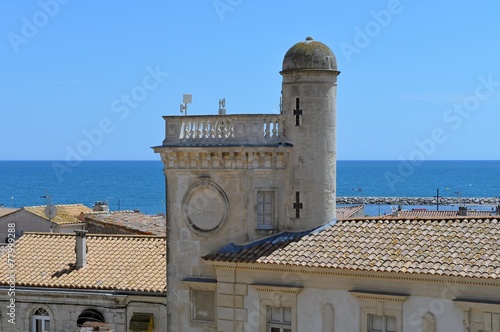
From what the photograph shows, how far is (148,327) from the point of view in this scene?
88.8 ft

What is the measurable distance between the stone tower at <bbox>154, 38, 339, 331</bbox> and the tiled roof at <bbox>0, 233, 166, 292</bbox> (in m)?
4.31

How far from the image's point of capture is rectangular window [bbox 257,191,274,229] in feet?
78.7

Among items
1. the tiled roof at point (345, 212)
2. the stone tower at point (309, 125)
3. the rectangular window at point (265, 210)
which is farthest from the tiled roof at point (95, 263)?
the tiled roof at point (345, 212)

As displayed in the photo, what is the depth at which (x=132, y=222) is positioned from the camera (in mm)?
42750

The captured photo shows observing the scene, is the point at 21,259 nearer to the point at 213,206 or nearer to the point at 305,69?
the point at 213,206

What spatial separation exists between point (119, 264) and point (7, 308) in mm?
4218

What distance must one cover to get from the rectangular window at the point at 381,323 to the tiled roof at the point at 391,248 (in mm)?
1463

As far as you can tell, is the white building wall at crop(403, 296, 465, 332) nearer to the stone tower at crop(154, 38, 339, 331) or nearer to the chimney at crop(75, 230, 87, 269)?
the stone tower at crop(154, 38, 339, 331)

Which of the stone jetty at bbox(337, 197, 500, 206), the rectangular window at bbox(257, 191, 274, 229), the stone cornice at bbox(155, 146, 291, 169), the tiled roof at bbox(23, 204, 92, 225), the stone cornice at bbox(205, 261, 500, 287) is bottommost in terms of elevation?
the stone cornice at bbox(205, 261, 500, 287)

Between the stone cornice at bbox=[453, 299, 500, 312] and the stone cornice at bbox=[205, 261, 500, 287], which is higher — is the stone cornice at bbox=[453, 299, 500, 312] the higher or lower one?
the lower one

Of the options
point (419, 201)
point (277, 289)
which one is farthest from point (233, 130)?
point (419, 201)

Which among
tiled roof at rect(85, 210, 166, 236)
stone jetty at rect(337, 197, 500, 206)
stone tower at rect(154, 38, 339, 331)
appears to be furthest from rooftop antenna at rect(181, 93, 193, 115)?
stone jetty at rect(337, 197, 500, 206)

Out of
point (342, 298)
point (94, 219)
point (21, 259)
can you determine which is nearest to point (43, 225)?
point (94, 219)

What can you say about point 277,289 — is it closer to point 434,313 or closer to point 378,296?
point 378,296
